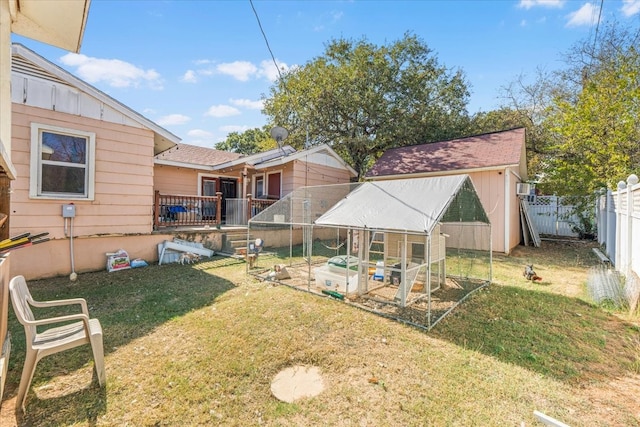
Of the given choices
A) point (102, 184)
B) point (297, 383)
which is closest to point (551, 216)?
point (297, 383)

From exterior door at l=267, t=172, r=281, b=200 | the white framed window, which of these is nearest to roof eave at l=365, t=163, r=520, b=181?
exterior door at l=267, t=172, r=281, b=200

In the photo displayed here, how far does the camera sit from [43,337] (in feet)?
9.00

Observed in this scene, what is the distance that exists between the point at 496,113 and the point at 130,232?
20369 millimetres

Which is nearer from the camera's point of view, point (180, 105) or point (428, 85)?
point (180, 105)

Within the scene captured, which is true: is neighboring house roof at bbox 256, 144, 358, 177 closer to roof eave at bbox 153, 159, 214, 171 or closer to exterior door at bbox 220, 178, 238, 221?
roof eave at bbox 153, 159, 214, 171

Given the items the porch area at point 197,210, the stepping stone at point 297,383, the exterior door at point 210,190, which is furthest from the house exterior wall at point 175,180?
the stepping stone at point 297,383

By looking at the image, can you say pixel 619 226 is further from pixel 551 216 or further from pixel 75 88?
pixel 75 88

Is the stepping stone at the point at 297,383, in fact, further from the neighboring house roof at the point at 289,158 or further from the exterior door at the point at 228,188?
the exterior door at the point at 228,188

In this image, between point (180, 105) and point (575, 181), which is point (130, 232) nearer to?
point (180, 105)

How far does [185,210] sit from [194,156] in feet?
14.7

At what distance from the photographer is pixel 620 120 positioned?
8.77 metres

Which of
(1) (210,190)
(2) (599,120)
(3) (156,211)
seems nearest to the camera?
(3) (156,211)

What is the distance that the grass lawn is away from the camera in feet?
8.03

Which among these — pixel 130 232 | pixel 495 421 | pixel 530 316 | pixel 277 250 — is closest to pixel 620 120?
pixel 530 316
